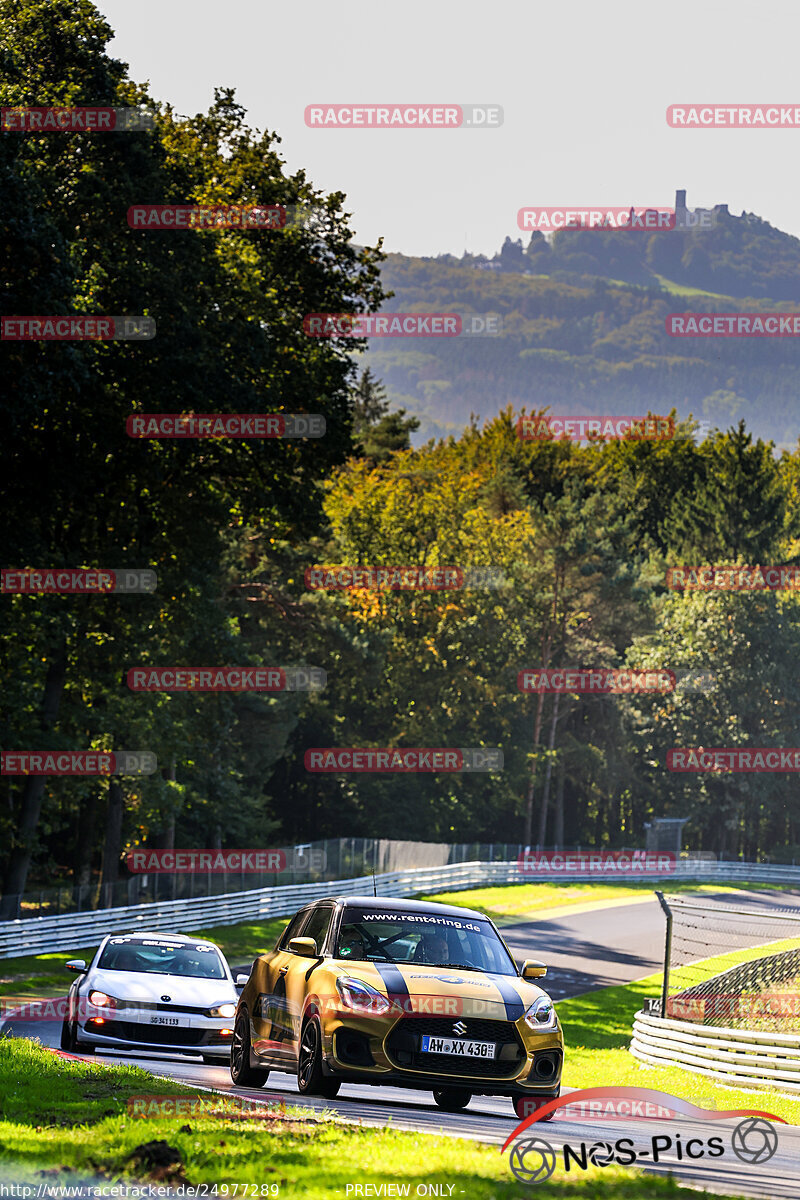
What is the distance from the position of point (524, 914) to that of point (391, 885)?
15.1ft

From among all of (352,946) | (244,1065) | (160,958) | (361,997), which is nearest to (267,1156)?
(361,997)

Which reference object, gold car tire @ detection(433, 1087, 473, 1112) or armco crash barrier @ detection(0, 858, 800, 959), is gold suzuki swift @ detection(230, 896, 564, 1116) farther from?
armco crash barrier @ detection(0, 858, 800, 959)

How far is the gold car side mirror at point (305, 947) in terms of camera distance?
11.0 m

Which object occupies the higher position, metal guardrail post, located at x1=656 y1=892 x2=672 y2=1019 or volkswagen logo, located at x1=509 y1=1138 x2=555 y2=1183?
volkswagen logo, located at x1=509 y1=1138 x2=555 y2=1183

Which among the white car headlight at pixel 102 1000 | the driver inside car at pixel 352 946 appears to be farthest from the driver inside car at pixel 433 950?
the white car headlight at pixel 102 1000

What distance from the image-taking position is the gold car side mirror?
36.0 ft

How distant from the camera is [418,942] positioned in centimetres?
1100

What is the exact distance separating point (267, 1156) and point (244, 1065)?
4526 mm

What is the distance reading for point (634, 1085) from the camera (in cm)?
1719

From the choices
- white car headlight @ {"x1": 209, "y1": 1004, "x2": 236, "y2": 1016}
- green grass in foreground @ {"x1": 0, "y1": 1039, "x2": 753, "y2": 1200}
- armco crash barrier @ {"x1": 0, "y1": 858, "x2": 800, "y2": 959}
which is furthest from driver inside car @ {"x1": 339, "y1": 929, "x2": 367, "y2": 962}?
armco crash barrier @ {"x1": 0, "y1": 858, "x2": 800, "y2": 959}

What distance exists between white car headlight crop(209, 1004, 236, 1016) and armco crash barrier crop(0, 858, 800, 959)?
16827 mm

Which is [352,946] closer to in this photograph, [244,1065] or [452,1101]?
[452,1101]

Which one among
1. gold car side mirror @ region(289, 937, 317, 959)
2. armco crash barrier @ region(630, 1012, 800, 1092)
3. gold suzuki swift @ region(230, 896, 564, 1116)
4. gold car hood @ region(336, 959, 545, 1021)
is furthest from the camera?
armco crash barrier @ region(630, 1012, 800, 1092)

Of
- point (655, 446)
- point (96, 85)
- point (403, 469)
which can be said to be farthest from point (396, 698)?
point (96, 85)
